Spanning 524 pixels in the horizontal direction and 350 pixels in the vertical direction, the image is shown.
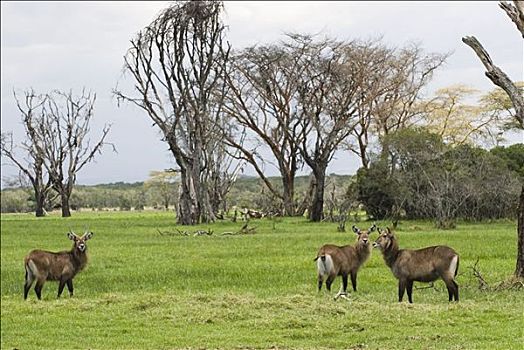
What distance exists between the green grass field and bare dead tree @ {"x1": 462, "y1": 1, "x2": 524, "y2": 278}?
35.1 inches

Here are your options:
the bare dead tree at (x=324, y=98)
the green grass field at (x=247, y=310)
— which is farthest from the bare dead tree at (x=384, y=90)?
the green grass field at (x=247, y=310)

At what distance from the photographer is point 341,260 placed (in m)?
13.9

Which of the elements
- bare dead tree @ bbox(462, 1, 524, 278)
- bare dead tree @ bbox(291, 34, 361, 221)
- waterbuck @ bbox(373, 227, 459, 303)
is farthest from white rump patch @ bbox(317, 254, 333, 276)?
bare dead tree @ bbox(291, 34, 361, 221)

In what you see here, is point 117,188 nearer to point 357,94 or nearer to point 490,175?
point 357,94

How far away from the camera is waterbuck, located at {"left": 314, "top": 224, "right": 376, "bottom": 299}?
13773mm

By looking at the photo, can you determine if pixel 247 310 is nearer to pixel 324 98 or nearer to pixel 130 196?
pixel 324 98

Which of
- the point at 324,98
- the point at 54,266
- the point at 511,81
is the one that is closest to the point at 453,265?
the point at 511,81

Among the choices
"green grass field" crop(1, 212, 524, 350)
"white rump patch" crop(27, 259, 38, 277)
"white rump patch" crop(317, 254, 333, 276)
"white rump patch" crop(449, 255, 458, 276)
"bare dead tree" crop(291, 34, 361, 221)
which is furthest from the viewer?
"bare dead tree" crop(291, 34, 361, 221)

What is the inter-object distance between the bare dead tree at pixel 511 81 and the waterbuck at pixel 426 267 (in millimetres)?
2423

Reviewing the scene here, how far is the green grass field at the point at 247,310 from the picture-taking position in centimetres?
977

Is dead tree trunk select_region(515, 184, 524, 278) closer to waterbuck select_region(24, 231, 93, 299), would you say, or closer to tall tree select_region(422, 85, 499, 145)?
waterbuck select_region(24, 231, 93, 299)

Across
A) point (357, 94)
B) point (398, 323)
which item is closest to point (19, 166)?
point (357, 94)

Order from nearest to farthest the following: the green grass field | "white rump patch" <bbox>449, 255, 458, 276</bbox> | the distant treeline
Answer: the green grass field
"white rump patch" <bbox>449, 255, 458, 276</bbox>
the distant treeline

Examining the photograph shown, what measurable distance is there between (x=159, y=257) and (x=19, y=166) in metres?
46.2
